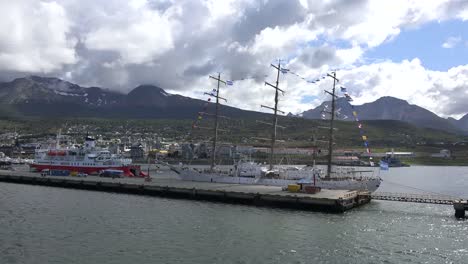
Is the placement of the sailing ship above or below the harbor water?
above

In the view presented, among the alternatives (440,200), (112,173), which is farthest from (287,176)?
(112,173)

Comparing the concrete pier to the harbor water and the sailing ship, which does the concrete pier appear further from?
the sailing ship

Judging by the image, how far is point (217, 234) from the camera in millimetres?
41281

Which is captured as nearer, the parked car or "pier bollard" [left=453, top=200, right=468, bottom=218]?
"pier bollard" [left=453, top=200, right=468, bottom=218]

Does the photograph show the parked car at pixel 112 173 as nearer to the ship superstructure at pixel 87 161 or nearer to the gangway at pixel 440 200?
the ship superstructure at pixel 87 161

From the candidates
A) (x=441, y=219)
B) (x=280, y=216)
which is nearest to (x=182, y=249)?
(x=280, y=216)

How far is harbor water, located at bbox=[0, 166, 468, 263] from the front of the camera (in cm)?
3400

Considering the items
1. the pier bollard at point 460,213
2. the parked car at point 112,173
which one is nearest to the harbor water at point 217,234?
the pier bollard at point 460,213

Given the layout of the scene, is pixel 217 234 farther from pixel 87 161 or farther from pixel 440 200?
pixel 87 161

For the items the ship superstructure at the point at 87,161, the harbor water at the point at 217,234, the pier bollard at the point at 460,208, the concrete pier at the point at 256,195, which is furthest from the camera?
the ship superstructure at the point at 87,161

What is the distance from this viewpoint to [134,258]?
108 feet

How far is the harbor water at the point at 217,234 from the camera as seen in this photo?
112 ft

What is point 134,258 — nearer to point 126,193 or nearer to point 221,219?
point 221,219

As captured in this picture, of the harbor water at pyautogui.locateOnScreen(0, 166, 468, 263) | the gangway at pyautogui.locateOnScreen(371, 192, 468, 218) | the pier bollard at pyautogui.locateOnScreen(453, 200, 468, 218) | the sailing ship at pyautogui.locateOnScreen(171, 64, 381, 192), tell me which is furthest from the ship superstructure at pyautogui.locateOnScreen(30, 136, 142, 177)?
the pier bollard at pyautogui.locateOnScreen(453, 200, 468, 218)
